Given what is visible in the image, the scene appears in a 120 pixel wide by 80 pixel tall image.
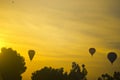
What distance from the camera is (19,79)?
128250mm

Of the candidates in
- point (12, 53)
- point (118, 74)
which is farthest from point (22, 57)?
point (118, 74)

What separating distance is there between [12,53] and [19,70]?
17.6ft

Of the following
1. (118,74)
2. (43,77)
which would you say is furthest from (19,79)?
(118,74)

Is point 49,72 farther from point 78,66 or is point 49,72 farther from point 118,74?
point 118,74

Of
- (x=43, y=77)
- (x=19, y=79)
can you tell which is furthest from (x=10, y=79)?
(x=43, y=77)

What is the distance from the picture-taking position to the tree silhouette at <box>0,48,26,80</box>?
5002 inches

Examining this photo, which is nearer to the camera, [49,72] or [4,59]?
[4,59]

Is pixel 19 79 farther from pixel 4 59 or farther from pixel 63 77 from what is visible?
pixel 63 77

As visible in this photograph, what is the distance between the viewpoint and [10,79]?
12781 centimetres

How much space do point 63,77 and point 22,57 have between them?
2276 cm

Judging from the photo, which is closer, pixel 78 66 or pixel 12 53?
pixel 12 53

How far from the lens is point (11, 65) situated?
417 ft

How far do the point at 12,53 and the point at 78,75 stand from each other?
27.3 metres

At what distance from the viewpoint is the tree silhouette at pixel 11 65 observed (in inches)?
5002
